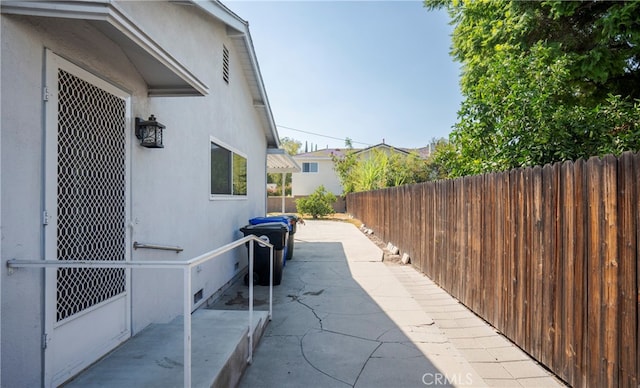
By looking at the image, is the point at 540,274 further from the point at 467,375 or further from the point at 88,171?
the point at 88,171

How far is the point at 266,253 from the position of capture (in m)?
6.43

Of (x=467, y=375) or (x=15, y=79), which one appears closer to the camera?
(x=15, y=79)

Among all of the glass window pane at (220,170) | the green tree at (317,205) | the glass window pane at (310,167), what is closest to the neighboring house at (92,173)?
the glass window pane at (220,170)

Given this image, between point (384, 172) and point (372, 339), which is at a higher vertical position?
point (384, 172)

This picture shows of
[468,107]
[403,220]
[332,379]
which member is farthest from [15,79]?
[403,220]

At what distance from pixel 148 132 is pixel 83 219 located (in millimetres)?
1170

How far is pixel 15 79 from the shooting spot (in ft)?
7.12

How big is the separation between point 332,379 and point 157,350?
1607 mm

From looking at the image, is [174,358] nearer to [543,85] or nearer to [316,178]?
[543,85]

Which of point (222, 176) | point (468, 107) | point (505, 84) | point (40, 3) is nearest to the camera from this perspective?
point (40, 3)

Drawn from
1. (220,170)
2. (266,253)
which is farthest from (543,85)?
(220,170)

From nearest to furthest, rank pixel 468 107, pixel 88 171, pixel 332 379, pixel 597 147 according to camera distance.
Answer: pixel 88 171 < pixel 332 379 < pixel 597 147 < pixel 468 107

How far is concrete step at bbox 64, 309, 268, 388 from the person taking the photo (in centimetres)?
246

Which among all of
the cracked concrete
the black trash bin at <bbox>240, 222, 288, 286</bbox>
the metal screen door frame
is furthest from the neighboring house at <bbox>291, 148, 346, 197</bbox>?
the metal screen door frame
